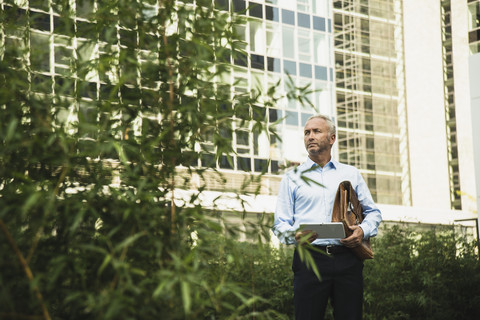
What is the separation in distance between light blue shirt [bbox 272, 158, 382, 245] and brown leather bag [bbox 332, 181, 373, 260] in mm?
53

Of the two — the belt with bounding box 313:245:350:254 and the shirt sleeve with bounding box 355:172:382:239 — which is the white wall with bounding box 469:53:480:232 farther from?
the belt with bounding box 313:245:350:254

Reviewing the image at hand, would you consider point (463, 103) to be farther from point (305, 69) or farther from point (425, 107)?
point (305, 69)

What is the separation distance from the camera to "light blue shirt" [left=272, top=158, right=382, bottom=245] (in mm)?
4543

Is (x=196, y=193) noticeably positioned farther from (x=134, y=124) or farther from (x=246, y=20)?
(x=246, y=20)

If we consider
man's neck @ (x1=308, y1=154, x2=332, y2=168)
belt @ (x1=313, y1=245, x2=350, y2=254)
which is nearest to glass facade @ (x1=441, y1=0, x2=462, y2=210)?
man's neck @ (x1=308, y1=154, x2=332, y2=168)

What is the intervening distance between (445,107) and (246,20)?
201 feet

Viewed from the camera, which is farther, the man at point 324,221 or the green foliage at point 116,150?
the man at point 324,221

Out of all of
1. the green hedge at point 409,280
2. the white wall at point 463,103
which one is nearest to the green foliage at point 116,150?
the green hedge at point 409,280

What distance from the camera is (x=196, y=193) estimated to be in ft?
12.1

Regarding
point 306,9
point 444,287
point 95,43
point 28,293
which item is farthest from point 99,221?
point 306,9

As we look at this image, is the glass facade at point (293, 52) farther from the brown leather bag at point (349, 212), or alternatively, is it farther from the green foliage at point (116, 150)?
the green foliage at point (116, 150)

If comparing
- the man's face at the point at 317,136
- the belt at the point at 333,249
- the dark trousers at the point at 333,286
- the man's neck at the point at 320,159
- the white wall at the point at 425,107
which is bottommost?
the dark trousers at the point at 333,286

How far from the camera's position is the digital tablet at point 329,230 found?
4234 millimetres

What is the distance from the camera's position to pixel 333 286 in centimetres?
448
